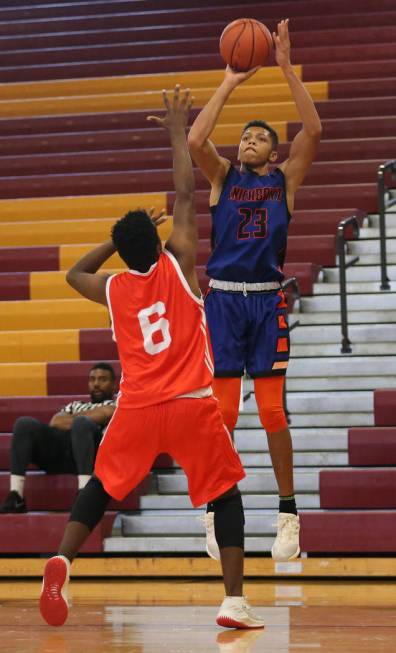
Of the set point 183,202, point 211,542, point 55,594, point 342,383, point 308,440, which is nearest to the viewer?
point 55,594

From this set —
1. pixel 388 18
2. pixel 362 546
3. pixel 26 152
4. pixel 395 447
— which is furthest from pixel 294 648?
pixel 388 18

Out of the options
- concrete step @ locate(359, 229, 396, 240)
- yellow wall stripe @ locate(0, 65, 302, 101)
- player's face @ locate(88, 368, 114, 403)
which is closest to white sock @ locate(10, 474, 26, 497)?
player's face @ locate(88, 368, 114, 403)

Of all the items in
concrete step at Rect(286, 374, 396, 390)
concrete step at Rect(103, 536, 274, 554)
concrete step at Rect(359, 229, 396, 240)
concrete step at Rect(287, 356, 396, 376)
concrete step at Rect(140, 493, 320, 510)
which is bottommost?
concrete step at Rect(103, 536, 274, 554)

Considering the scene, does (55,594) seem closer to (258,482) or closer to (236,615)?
(236,615)

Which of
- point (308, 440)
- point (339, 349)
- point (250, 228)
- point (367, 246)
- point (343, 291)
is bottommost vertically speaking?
point (308, 440)

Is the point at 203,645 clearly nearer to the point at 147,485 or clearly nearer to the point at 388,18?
the point at 147,485

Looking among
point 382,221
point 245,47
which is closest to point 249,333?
point 245,47

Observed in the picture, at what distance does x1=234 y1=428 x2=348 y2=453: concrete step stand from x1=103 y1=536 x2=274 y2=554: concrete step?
76 cm

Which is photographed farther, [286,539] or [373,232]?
[373,232]

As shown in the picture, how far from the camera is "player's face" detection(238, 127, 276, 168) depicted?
215 inches

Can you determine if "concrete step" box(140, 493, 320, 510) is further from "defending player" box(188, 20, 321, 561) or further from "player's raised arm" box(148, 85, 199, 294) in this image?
"player's raised arm" box(148, 85, 199, 294)

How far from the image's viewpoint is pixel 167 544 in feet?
22.5

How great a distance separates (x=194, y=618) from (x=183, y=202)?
5.69ft

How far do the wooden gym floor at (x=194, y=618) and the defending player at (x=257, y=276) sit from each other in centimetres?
37
